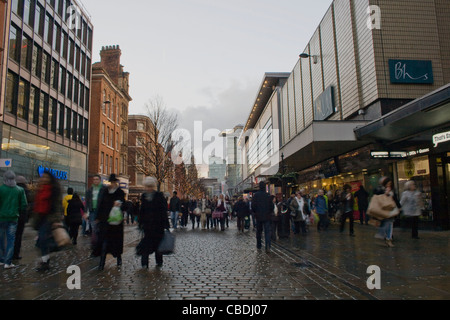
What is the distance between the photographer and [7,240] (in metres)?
7.04

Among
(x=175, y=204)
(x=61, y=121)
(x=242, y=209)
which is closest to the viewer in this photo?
(x=242, y=209)

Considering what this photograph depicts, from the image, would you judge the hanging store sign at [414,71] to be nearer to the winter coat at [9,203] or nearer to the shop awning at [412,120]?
the shop awning at [412,120]

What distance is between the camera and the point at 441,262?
706 centimetres

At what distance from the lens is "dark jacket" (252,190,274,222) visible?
966 cm

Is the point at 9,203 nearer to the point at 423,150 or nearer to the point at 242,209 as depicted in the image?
the point at 242,209

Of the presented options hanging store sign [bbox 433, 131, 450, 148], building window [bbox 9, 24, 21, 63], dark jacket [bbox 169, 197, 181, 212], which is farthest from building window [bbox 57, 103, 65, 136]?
hanging store sign [bbox 433, 131, 450, 148]

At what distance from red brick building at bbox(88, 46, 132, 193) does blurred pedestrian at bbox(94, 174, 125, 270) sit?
3351cm

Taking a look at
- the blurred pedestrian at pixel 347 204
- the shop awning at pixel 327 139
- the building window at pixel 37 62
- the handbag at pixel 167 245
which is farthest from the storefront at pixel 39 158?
the blurred pedestrian at pixel 347 204

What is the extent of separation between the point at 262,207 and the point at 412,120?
675 centimetres

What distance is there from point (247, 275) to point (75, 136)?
3039 cm

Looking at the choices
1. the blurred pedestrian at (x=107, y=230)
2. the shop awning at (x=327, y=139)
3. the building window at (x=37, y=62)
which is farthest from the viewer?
the building window at (x=37, y=62)

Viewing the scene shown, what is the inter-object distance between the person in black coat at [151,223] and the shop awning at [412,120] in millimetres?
8335

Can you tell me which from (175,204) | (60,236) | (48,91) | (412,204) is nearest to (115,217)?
(60,236)

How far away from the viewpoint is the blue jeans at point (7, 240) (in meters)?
7.02
